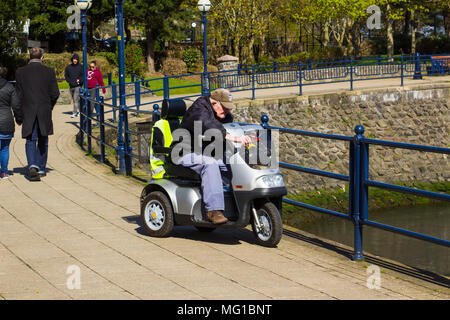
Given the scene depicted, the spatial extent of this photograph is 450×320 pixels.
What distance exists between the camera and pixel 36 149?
39.9ft

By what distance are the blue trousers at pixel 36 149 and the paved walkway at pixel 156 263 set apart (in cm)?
171

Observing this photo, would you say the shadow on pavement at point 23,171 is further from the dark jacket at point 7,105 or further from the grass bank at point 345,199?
the grass bank at point 345,199

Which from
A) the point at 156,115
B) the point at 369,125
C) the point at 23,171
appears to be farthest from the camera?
the point at 369,125

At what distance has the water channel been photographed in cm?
1527

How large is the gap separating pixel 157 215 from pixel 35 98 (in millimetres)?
4472

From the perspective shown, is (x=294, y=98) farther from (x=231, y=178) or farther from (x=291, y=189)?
(x=231, y=178)

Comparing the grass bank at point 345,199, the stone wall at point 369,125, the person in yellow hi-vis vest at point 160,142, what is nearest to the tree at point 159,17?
the stone wall at point 369,125

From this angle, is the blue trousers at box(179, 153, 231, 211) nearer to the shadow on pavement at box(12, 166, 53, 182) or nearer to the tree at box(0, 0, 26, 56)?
the shadow on pavement at box(12, 166, 53, 182)

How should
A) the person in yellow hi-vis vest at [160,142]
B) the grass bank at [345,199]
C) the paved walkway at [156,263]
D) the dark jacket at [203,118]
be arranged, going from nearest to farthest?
1. the paved walkway at [156,263]
2. the dark jacket at [203,118]
3. the person in yellow hi-vis vest at [160,142]
4. the grass bank at [345,199]

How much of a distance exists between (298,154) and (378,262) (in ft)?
57.9

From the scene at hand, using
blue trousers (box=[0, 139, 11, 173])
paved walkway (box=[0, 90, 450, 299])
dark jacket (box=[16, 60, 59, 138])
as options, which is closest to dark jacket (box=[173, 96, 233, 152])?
paved walkway (box=[0, 90, 450, 299])

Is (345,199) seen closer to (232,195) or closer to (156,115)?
(156,115)

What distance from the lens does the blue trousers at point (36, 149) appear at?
A: 39.0 feet

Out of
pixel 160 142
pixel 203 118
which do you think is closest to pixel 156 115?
pixel 160 142
